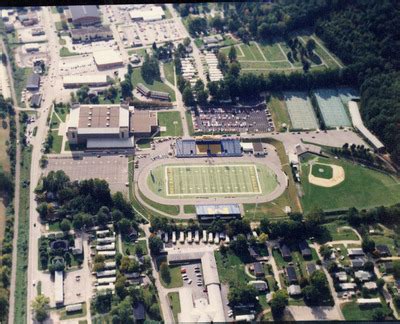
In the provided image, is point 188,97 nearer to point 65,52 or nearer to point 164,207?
point 164,207

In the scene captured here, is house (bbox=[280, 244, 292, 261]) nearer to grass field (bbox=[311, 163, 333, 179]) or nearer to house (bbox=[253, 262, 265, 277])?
house (bbox=[253, 262, 265, 277])

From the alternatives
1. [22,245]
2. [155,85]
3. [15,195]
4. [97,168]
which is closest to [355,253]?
[97,168]

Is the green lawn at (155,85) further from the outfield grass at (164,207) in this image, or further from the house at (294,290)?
the house at (294,290)

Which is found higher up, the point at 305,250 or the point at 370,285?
the point at 305,250

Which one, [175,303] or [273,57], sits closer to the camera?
[175,303]

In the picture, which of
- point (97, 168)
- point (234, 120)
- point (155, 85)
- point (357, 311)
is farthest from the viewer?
point (155, 85)

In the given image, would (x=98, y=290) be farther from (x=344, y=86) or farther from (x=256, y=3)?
(x=256, y=3)

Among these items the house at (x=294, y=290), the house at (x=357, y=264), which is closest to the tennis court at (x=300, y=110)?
the house at (x=357, y=264)
